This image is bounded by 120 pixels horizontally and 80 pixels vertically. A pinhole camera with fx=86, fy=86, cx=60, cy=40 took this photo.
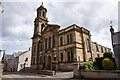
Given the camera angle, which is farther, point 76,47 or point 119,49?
point 76,47

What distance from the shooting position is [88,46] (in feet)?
68.6

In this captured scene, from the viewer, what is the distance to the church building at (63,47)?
1805cm

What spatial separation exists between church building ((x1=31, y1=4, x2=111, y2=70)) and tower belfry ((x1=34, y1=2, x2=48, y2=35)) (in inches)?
53.6

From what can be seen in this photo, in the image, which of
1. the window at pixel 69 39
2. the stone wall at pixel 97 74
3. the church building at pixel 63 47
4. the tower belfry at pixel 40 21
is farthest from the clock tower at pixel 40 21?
the stone wall at pixel 97 74

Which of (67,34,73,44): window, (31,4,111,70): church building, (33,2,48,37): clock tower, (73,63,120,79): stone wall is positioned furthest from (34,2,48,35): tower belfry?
(73,63,120,79): stone wall

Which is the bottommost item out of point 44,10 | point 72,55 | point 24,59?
point 24,59

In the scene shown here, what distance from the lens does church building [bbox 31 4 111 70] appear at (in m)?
18.0

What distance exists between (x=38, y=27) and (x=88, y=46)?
17875 mm

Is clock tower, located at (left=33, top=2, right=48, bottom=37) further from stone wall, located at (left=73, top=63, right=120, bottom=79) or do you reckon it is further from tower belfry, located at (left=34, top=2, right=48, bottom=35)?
stone wall, located at (left=73, top=63, right=120, bottom=79)

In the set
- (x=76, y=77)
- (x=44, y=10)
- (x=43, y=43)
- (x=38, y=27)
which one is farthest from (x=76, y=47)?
(x=44, y=10)

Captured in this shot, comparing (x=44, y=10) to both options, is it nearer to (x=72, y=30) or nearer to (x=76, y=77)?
(x=72, y=30)

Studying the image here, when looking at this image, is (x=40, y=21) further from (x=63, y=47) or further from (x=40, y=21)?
(x=63, y=47)

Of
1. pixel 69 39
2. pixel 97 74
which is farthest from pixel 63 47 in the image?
pixel 97 74

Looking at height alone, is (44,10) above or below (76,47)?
above
